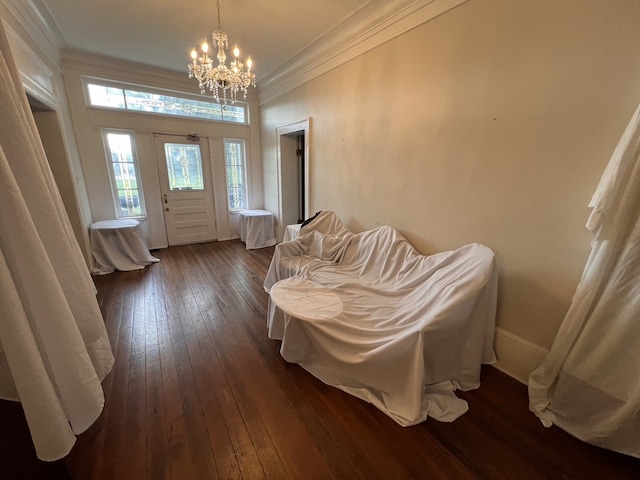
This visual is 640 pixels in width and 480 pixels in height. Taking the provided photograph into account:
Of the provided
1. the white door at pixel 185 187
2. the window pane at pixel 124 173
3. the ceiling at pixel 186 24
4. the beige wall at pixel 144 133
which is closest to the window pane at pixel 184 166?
the white door at pixel 185 187

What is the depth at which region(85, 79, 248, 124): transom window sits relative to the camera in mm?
3895

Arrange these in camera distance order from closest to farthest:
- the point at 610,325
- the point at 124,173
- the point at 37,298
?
1. the point at 37,298
2. the point at 610,325
3. the point at 124,173

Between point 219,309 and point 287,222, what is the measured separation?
93.4 inches

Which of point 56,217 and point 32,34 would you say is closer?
point 56,217

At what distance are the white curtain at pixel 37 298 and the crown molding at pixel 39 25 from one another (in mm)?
2507

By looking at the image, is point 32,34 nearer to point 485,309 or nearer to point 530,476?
point 485,309

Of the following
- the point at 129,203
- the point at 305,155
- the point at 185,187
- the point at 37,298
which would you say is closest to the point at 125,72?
the point at 185,187

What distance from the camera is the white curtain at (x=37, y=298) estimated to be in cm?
74

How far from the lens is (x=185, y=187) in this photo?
4.79 metres

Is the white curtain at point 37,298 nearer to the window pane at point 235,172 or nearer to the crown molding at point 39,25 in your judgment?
the crown molding at point 39,25

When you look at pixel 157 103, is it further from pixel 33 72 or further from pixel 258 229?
pixel 258 229

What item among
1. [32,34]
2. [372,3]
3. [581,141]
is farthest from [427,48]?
[32,34]

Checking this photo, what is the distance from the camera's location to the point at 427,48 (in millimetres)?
2121

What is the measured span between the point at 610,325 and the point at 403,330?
1.02 meters
